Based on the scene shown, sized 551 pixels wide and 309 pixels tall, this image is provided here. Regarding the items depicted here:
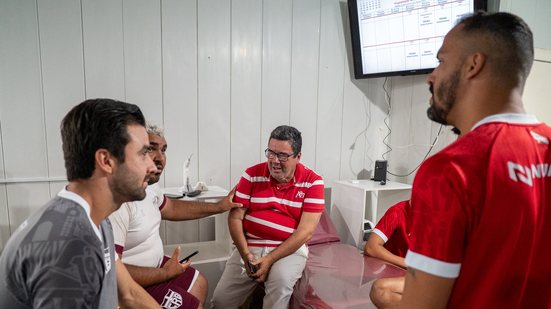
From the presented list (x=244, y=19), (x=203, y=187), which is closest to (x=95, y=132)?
(x=203, y=187)

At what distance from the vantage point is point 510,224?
2.15ft

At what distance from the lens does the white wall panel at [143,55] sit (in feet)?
7.57

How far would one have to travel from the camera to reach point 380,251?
1926 mm

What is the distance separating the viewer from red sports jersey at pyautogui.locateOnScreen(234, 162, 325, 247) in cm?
204

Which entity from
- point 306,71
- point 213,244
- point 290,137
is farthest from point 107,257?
point 306,71

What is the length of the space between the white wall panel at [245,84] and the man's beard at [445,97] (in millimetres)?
1947

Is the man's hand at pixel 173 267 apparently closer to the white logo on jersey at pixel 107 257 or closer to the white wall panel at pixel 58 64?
the white logo on jersey at pixel 107 257

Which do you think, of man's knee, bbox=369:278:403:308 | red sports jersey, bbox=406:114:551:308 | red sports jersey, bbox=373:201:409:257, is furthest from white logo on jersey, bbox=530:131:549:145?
red sports jersey, bbox=373:201:409:257

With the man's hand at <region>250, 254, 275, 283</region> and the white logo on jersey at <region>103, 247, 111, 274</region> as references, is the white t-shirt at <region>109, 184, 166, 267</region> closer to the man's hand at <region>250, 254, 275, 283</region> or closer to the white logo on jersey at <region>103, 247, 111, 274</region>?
the white logo on jersey at <region>103, 247, 111, 274</region>

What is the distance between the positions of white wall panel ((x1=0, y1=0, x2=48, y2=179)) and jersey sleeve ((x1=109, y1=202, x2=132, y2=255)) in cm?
116

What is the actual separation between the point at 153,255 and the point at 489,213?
1478mm

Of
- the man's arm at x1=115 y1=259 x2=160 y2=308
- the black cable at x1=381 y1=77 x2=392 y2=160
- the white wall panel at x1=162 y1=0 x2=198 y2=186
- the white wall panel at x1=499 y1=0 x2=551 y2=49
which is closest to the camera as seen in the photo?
the man's arm at x1=115 y1=259 x2=160 y2=308

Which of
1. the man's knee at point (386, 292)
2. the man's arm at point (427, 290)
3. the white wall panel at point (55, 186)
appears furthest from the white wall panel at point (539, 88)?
the white wall panel at point (55, 186)

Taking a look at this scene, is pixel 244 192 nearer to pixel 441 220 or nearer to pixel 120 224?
pixel 120 224
